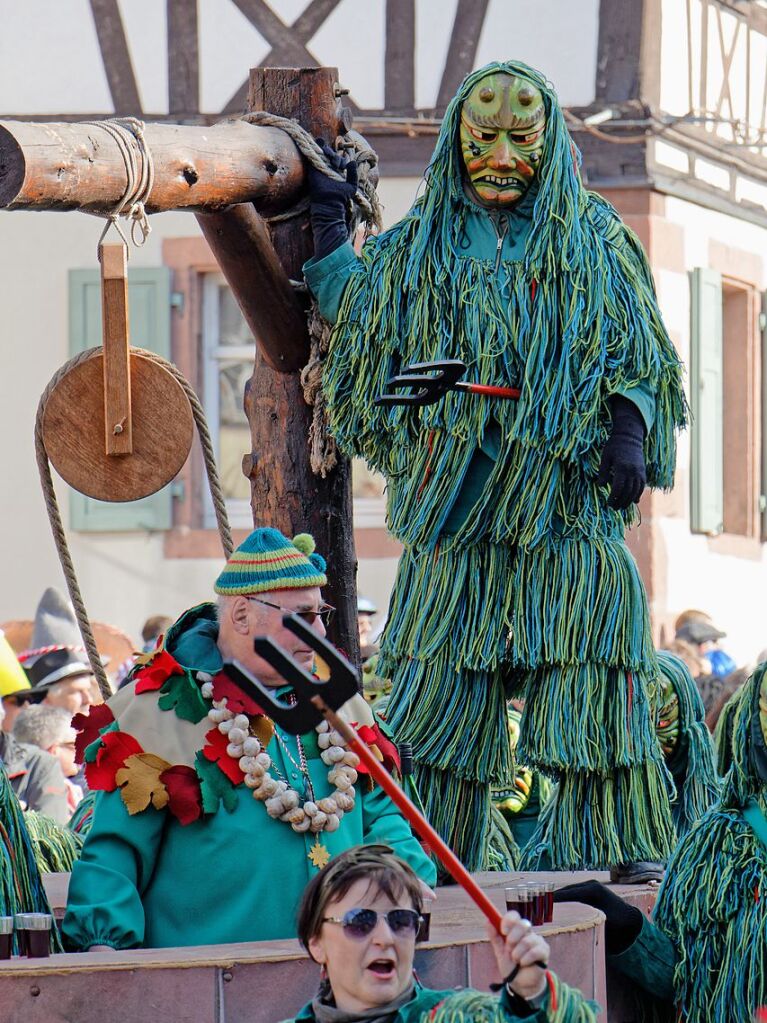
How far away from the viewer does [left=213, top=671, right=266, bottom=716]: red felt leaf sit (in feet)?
14.9

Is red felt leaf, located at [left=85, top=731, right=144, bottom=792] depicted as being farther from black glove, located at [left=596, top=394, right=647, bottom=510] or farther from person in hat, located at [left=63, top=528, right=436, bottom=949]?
black glove, located at [left=596, top=394, right=647, bottom=510]

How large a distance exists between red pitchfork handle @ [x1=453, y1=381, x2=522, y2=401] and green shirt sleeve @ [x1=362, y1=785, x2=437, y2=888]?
1.15m

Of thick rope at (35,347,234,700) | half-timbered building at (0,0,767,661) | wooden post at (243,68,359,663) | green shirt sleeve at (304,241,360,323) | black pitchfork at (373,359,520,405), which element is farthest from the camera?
half-timbered building at (0,0,767,661)

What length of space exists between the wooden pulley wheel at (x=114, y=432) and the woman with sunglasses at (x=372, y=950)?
2.07m

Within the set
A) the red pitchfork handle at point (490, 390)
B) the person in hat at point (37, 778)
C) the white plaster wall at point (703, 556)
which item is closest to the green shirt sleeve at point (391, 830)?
the red pitchfork handle at point (490, 390)

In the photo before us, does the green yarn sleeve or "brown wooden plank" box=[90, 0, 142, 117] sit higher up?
"brown wooden plank" box=[90, 0, 142, 117]

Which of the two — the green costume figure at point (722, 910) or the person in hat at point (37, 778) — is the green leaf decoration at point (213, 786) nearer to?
the green costume figure at point (722, 910)

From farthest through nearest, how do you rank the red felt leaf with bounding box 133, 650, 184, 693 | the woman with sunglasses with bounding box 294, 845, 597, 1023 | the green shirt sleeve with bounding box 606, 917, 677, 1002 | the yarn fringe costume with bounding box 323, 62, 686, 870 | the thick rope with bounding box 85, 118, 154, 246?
the yarn fringe costume with bounding box 323, 62, 686, 870 → the thick rope with bounding box 85, 118, 154, 246 → the green shirt sleeve with bounding box 606, 917, 677, 1002 → the red felt leaf with bounding box 133, 650, 184, 693 → the woman with sunglasses with bounding box 294, 845, 597, 1023

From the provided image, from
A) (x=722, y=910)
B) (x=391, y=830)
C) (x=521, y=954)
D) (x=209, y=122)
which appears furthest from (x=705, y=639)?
(x=521, y=954)

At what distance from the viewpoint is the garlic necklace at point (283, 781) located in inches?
177

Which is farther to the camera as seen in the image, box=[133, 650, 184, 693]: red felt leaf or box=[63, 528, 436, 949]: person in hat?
box=[133, 650, 184, 693]: red felt leaf

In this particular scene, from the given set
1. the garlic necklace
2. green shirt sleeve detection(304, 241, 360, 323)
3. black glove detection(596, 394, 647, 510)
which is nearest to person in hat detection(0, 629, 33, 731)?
green shirt sleeve detection(304, 241, 360, 323)

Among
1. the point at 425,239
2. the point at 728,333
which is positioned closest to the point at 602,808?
the point at 425,239

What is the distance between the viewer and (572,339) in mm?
5508
